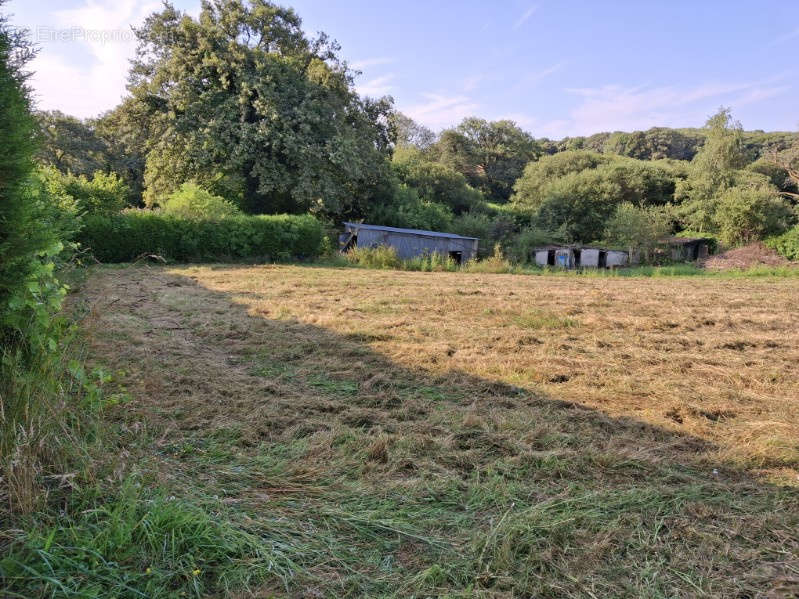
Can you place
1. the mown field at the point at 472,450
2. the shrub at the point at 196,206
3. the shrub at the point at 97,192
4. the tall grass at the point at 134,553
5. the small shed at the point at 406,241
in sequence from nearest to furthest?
the tall grass at the point at 134,553 < the mown field at the point at 472,450 < the shrub at the point at 97,192 < the shrub at the point at 196,206 < the small shed at the point at 406,241

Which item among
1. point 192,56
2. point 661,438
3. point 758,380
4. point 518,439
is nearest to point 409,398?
point 518,439

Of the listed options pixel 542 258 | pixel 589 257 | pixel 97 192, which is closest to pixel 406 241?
pixel 542 258

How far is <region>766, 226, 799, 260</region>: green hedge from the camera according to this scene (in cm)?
2211

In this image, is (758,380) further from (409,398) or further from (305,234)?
(305,234)

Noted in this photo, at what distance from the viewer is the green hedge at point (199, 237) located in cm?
1505

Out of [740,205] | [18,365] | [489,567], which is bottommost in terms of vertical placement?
[489,567]

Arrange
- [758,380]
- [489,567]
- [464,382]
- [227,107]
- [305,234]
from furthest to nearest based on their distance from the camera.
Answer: [227,107] < [305,234] < [758,380] < [464,382] < [489,567]

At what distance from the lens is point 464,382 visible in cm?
419

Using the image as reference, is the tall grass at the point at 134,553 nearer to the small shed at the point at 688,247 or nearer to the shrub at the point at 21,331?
the shrub at the point at 21,331

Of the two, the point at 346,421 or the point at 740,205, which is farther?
the point at 740,205

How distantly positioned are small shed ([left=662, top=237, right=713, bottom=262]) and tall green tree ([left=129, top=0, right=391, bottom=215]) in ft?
54.5

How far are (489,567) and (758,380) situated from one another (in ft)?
13.3

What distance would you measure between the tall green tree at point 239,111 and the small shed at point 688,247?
16612 millimetres

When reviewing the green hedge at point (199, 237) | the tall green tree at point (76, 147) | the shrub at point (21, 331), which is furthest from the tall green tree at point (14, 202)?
the tall green tree at point (76, 147)
